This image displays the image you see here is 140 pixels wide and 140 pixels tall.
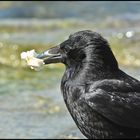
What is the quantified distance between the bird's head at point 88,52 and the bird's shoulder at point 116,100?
0.53 ft

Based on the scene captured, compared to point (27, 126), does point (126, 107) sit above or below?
above

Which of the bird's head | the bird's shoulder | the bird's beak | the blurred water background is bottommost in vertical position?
the blurred water background

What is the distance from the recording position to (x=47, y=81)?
9883 mm

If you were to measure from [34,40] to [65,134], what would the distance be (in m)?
4.82

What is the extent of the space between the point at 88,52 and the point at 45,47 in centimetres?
627

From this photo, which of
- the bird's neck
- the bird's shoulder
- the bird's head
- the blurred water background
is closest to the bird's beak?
the bird's head

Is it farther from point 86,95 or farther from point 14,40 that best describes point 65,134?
point 14,40

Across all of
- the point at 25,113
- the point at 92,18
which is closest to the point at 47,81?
the point at 25,113

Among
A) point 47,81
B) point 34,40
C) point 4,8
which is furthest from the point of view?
point 4,8

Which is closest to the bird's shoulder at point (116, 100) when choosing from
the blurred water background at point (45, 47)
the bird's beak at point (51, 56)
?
the bird's beak at point (51, 56)

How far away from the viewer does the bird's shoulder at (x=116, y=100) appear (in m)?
4.74

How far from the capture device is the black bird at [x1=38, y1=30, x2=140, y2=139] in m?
4.75

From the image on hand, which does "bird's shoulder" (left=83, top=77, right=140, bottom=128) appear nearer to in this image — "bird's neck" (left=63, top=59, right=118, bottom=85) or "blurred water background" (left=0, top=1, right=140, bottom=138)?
"bird's neck" (left=63, top=59, right=118, bottom=85)

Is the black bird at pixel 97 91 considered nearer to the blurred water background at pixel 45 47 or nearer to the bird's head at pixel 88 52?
the bird's head at pixel 88 52
